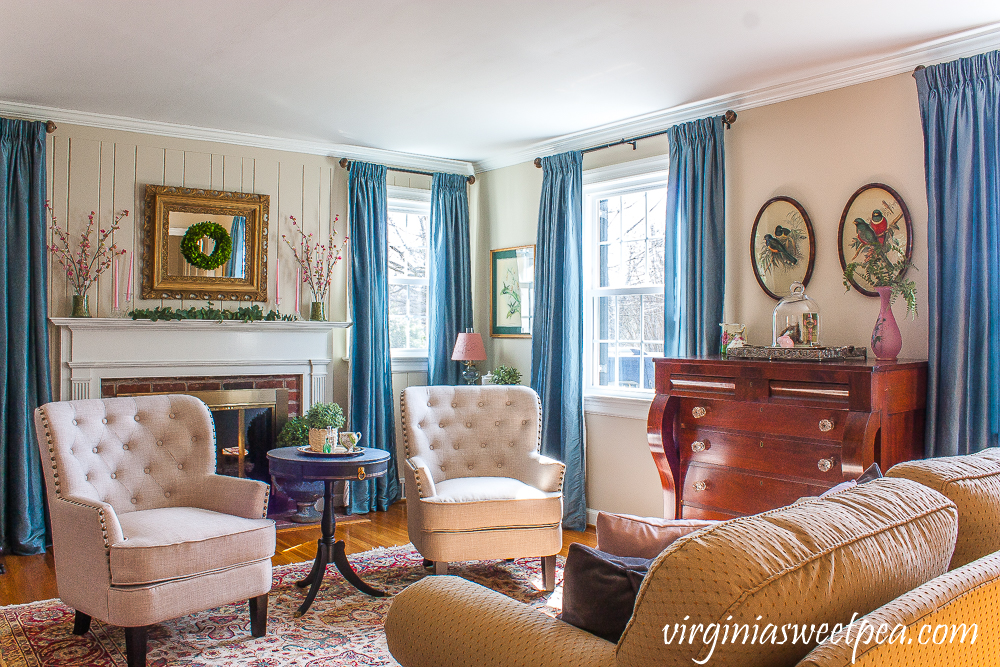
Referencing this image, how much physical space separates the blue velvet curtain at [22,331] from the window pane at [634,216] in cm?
345

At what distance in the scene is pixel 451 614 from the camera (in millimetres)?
1593

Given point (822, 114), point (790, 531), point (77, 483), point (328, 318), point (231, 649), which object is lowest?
point (231, 649)

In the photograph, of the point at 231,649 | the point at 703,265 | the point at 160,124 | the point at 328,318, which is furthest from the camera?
the point at 328,318

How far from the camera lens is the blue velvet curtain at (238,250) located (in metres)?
4.96

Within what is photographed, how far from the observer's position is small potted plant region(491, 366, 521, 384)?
522 centimetres

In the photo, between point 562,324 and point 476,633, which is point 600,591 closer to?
point 476,633

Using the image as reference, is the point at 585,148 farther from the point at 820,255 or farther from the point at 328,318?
the point at 328,318

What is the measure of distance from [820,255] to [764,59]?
3.28 ft

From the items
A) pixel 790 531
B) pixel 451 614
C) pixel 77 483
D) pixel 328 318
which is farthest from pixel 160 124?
pixel 790 531

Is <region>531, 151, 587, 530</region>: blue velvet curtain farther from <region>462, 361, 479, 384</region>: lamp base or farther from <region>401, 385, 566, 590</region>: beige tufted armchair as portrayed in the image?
<region>401, 385, 566, 590</region>: beige tufted armchair

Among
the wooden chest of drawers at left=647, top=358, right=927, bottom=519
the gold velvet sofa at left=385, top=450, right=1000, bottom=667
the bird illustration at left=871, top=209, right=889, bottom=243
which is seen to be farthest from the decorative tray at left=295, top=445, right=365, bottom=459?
the bird illustration at left=871, top=209, right=889, bottom=243

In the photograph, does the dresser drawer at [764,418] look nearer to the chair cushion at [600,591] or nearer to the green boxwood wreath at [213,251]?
the chair cushion at [600,591]

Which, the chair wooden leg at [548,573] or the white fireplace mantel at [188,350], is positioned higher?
the white fireplace mantel at [188,350]

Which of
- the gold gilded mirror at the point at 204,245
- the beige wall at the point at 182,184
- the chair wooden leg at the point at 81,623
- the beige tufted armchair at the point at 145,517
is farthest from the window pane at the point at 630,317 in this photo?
the chair wooden leg at the point at 81,623
